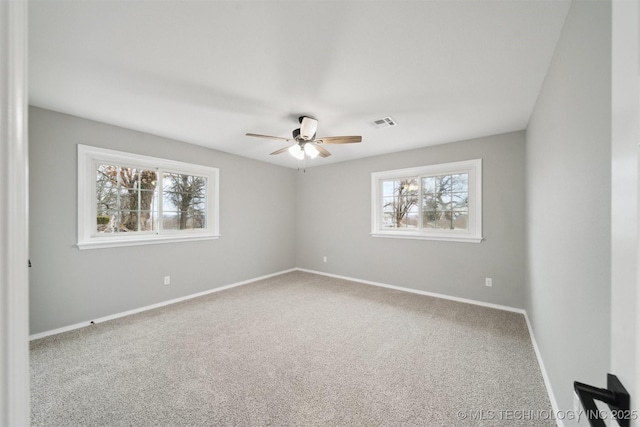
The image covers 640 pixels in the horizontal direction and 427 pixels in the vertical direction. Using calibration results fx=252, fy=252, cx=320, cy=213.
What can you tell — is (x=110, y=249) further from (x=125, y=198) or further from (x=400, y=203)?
(x=400, y=203)

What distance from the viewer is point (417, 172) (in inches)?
157

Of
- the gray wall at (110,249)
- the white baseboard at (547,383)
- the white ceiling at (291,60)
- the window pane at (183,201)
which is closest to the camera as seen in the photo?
the white ceiling at (291,60)

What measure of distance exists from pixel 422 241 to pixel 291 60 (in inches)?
125

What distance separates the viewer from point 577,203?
1252mm

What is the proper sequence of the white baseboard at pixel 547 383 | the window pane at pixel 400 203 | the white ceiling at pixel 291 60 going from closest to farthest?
the white ceiling at pixel 291 60 < the white baseboard at pixel 547 383 < the window pane at pixel 400 203

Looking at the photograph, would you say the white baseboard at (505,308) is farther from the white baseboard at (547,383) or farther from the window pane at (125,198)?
the window pane at (125,198)

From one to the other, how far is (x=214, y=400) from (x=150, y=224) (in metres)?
2.60

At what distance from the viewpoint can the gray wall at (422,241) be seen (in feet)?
10.6

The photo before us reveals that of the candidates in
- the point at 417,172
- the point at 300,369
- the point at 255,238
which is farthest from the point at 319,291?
the point at 417,172

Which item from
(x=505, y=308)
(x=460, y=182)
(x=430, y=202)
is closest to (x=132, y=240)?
(x=430, y=202)

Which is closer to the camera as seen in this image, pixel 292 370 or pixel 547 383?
pixel 547 383

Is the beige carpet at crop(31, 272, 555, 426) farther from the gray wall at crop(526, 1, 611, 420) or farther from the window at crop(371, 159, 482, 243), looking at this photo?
the window at crop(371, 159, 482, 243)

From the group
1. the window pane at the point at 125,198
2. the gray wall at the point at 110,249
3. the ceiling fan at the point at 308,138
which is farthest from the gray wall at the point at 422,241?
the window pane at the point at 125,198

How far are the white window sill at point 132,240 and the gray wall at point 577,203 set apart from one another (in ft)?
13.2
